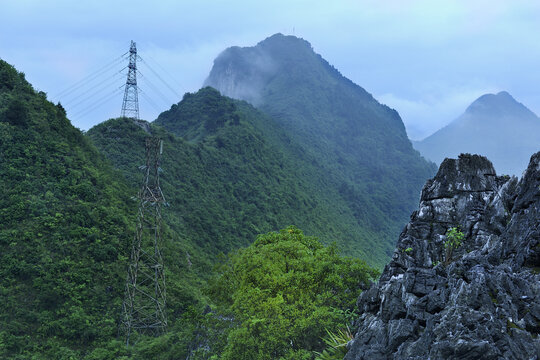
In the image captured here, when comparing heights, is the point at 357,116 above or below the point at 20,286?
above

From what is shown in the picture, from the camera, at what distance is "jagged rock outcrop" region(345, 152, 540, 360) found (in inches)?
410

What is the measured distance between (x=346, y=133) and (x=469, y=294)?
475 feet

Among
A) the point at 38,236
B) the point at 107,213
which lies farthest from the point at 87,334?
the point at 107,213

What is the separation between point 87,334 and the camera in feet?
84.0

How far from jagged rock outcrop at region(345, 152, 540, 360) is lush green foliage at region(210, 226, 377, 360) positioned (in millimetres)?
2467

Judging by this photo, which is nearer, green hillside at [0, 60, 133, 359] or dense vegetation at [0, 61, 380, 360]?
dense vegetation at [0, 61, 380, 360]

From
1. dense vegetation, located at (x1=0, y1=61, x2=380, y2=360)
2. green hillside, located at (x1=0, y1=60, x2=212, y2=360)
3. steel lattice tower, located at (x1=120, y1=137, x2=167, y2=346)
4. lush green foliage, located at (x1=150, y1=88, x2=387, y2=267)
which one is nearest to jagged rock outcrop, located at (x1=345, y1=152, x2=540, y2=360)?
dense vegetation, located at (x1=0, y1=61, x2=380, y2=360)

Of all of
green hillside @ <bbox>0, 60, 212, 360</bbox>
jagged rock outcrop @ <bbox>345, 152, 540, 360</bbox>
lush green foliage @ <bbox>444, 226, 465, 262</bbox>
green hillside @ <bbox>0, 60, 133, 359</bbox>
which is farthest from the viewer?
green hillside @ <bbox>0, 60, 133, 359</bbox>

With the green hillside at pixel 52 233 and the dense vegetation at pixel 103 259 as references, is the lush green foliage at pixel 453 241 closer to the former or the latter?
the dense vegetation at pixel 103 259

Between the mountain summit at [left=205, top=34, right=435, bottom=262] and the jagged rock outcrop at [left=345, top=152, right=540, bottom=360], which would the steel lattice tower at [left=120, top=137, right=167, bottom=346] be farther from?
the mountain summit at [left=205, top=34, right=435, bottom=262]

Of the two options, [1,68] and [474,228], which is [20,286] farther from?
[474,228]

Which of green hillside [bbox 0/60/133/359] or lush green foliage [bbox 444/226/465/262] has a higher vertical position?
green hillside [bbox 0/60/133/359]

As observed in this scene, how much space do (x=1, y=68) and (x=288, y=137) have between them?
267ft

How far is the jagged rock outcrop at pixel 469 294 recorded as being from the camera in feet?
34.1
